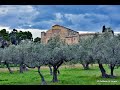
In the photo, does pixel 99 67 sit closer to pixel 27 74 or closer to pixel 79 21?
pixel 79 21

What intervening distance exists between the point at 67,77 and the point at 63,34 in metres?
0.70

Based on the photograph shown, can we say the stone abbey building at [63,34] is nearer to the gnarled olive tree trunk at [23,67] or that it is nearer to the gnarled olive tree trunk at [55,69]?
the gnarled olive tree trunk at [55,69]

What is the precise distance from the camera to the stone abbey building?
5.45 meters

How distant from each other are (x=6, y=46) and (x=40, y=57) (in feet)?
1.92

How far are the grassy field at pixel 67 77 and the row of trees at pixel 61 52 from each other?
123mm

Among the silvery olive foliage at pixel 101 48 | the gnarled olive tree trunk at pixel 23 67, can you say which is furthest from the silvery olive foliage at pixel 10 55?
the silvery olive foliage at pixel 101 48

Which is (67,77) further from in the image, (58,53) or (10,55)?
(10,55)

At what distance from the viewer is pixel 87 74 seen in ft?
18.0

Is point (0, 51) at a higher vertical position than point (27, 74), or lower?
higher

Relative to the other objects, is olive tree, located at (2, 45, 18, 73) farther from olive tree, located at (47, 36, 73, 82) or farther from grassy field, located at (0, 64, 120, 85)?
olive tree, located at (47, 36, 73, 82)

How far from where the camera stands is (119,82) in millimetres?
5453

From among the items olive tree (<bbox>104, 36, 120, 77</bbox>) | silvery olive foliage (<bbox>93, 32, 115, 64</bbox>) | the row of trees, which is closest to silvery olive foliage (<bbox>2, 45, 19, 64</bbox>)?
the row of trees
